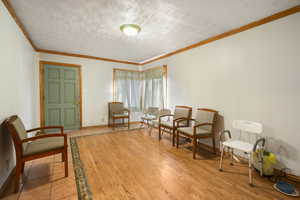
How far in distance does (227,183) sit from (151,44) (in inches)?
130

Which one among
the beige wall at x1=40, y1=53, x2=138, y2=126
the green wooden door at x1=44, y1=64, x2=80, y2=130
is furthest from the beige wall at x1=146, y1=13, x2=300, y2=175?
the green wooden door at x1=44, y1=64, x2=80, y2=130

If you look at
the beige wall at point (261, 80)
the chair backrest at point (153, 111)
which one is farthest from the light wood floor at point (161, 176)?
the chair backrest at point (153, 111)

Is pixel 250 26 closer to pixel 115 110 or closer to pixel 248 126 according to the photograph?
pixel 248 126

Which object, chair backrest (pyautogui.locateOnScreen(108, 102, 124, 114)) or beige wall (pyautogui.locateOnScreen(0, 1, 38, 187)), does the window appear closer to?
chair backrest (pyautogui.locateOnScreen(108, 102, 124, 114))

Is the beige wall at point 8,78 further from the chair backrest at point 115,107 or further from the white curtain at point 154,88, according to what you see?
the white curtain at point 154,88

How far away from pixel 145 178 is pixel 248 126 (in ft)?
6.40

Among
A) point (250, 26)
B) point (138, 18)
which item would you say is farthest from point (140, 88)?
point (250, 26)

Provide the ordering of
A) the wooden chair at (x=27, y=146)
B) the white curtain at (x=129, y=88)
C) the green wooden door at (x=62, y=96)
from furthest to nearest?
1. the white curtain at (x=129, y=88)
2. the green wooden door at (x=62, y=96)
3. the wooden chair at (x=27, y=146)

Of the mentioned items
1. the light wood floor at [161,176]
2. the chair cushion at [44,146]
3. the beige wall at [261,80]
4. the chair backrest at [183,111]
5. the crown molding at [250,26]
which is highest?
the crown molding at [250,26]

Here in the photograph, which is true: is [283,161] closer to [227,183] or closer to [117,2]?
[227,183]

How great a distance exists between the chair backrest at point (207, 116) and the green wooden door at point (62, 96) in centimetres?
388

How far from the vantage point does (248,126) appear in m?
2.38

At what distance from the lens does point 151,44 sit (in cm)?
358

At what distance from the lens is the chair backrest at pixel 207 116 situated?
9.59 feet
